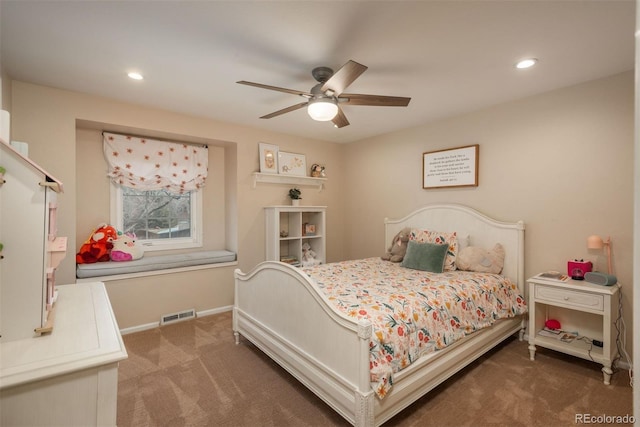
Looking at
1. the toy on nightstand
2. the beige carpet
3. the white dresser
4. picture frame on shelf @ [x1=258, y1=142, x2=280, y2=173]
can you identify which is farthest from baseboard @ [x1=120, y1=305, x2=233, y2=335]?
the toy on nightstand

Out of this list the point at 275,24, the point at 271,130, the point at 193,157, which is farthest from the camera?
the point at 271,130

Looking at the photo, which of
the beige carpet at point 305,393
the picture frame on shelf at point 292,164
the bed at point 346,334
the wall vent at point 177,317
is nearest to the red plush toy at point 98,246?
the wall vent at point 177,317

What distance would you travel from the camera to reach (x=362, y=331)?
1.57 meters

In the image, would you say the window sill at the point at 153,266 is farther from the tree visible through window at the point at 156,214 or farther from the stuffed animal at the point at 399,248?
the stuffed animal at the point at 399,248

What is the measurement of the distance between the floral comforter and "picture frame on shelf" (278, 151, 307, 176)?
1736 mm

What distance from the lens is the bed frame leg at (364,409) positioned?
1.56 metres

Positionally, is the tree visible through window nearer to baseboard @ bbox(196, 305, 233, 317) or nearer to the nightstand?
baseboard @ bbox(196, 305, 233, 317)

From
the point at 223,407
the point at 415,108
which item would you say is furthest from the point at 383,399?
the point at 415,108

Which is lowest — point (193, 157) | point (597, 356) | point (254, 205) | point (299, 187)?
point (597, 356)

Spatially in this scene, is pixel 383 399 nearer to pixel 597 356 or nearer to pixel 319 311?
pixel 319 311

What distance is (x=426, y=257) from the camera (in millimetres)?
3070

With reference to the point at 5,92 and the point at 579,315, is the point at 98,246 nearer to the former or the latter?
the point at 5,92

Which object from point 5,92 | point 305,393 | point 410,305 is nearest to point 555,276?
point 410,305

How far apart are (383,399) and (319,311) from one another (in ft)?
1.97
